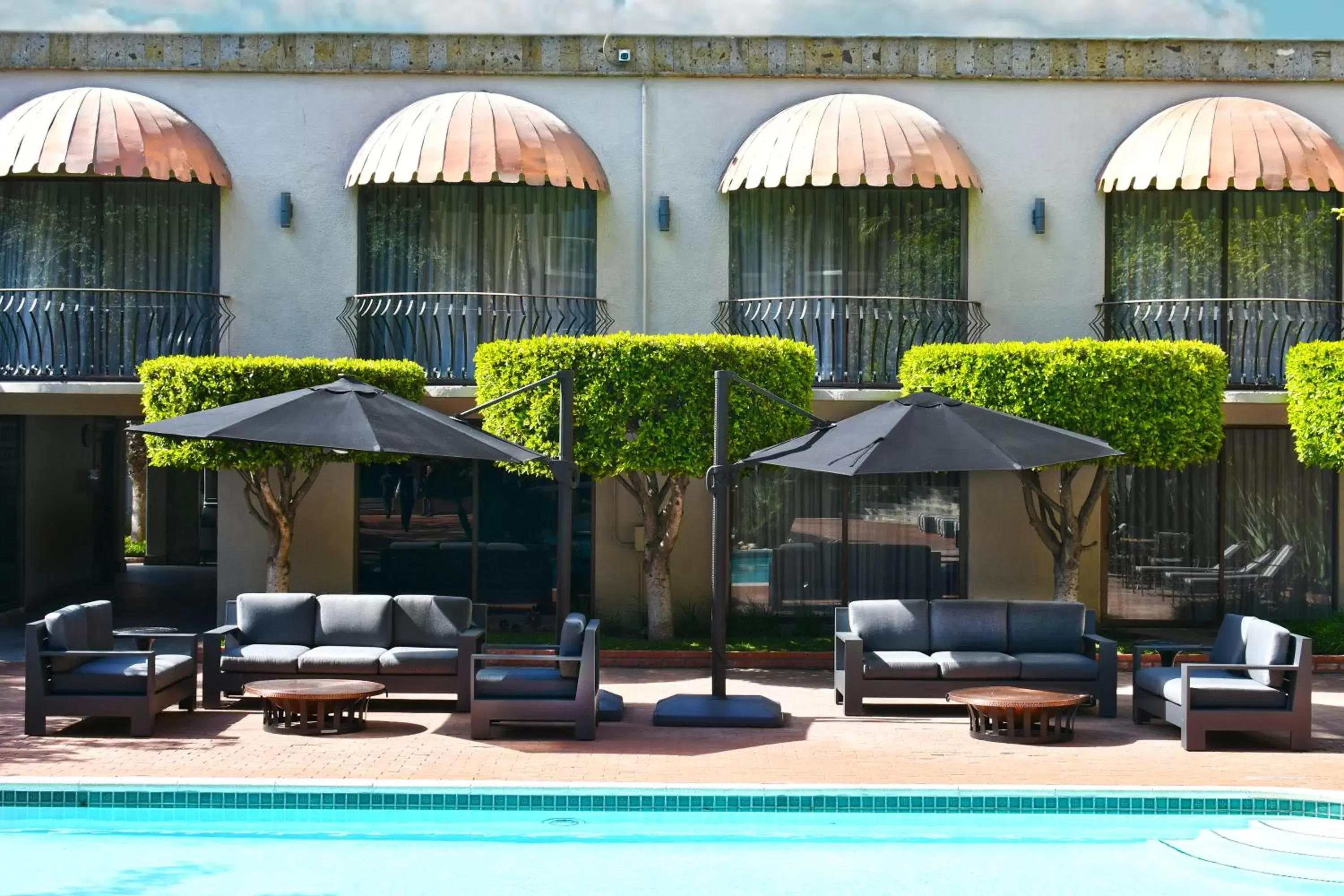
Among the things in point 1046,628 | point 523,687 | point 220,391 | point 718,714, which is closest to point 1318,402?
point 1046,628

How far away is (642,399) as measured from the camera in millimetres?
16172

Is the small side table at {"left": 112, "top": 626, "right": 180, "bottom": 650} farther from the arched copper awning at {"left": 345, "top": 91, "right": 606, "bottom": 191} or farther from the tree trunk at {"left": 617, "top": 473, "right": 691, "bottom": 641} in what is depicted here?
the arched copper awning at {"left": 345, "top": 91, "right": 606, "bottom": 191}

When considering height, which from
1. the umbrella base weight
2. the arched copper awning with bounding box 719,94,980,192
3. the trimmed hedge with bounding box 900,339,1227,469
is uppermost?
the arched copper awning with bounding box 719,94,980,192

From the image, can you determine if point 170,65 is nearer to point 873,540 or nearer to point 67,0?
point 67,0

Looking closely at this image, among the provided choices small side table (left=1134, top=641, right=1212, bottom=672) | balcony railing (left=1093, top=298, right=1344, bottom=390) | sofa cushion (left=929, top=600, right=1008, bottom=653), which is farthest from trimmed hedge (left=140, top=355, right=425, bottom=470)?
balcony railing (left=1093, top=298, right=1344, bottom=390)

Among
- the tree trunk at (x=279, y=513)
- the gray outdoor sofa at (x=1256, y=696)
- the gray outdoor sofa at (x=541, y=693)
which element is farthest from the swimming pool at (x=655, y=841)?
the tree trunk at (x=279, y=513)

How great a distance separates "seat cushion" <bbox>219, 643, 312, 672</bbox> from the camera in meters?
13.4

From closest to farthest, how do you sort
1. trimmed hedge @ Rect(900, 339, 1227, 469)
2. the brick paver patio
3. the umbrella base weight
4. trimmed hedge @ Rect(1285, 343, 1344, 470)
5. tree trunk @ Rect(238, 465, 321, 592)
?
the brick paver patio
the umbrella base weight
trimmed hedge @ Rect(900, 339, 1227, 469)
trimmed hedge @ Rect(1285, 343, 1344, 470)
tree trunk @ Rect(238, 465, 321, 592)

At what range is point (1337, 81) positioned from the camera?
19.8 meters

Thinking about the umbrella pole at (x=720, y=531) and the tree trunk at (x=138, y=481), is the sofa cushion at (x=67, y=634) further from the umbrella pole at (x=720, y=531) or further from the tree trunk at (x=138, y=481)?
the tree trunk at (x=138, y=481)

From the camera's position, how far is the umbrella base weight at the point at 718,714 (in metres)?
13.0

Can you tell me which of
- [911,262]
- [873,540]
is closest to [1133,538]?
[873,540]

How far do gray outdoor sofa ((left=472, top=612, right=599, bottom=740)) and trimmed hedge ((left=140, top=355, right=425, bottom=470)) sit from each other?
5.28 meters

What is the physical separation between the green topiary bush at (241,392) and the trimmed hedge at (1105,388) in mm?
6812
